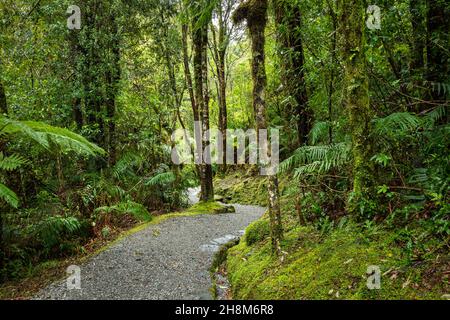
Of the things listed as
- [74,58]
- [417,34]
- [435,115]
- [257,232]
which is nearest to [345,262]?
[435,115]

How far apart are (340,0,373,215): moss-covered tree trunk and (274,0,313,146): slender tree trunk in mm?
2041

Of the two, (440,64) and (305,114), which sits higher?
(440,64)

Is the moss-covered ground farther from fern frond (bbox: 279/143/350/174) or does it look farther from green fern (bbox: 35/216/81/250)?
fern frond (bbox: 279/143/350/174)

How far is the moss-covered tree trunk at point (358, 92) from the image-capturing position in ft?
12.7

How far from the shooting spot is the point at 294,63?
6527 mm

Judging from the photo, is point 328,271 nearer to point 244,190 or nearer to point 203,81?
point 203,81

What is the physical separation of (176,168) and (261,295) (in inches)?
319

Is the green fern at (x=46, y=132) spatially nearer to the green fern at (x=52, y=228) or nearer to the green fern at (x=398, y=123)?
the green fern at (x=52, y=228)

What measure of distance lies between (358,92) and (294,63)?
114 inches

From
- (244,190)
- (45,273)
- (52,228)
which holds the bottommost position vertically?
(244,190)

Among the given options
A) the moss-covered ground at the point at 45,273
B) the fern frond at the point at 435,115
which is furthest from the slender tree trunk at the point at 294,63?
the moss-covered ground at the point at 45,273
